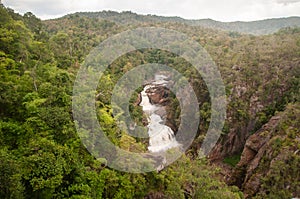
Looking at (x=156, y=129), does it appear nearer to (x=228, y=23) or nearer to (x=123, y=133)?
(x=123, y=133)

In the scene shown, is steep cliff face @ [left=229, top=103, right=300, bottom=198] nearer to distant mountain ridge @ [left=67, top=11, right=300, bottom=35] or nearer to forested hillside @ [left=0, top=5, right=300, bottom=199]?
forested hillside @ [left=0, top=5, right=300, bottom=199]

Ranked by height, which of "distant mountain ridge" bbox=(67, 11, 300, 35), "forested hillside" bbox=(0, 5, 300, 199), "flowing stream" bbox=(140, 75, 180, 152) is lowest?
"flowing stream" bbox=(140, 75, 180, 152)

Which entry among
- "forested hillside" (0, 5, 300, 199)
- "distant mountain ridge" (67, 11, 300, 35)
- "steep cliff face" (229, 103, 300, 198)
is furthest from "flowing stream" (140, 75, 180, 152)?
"distant mountain ridge" (67, 11, 300, 35)

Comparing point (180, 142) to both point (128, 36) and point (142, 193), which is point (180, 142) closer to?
point (142, 193)

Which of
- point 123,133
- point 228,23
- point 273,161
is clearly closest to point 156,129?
point 123,133

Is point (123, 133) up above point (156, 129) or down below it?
above

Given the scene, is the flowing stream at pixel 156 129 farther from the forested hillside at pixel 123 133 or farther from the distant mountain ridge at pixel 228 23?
the distant mountain ridge at pixel 228 23
